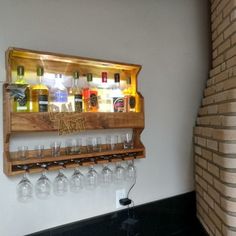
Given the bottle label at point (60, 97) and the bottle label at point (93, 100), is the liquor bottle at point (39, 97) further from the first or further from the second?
the bottle label at point (93, 100)

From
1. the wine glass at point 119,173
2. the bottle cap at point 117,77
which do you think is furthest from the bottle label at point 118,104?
the wine glass at point 119,173

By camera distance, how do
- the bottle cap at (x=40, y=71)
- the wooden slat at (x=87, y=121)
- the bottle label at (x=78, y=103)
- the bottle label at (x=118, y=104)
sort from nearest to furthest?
1. the wooden slat at (x=87, y=121)
2. the bottle cap at (x=40, y=71)
3. the bottle label at (x=78, y=103)
4. the bottle label at (x=118, y=104)

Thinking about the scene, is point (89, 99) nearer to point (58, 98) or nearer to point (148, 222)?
point (58, 98)

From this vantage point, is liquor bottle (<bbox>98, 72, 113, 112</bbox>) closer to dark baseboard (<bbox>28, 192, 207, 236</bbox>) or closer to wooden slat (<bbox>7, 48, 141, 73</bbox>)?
wooden slat (<bbox>7, 48, 141, 73</bbox>)

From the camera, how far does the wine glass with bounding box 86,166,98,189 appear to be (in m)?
1.41

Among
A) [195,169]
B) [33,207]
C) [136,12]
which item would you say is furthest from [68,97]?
[195,169]

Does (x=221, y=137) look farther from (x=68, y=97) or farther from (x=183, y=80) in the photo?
(x=68, y=97)

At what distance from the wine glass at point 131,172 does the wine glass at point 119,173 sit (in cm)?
3

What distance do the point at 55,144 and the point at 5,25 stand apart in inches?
25.8

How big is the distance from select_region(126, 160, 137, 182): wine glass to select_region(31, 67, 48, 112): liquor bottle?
0.64 meters

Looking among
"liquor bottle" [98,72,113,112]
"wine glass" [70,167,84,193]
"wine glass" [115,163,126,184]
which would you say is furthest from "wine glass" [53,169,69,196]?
"liquor bottle" [98,72,113,112]

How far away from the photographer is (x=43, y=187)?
4.16 ft

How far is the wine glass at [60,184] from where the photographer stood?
4.26 ft

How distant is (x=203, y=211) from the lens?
1.62 m
